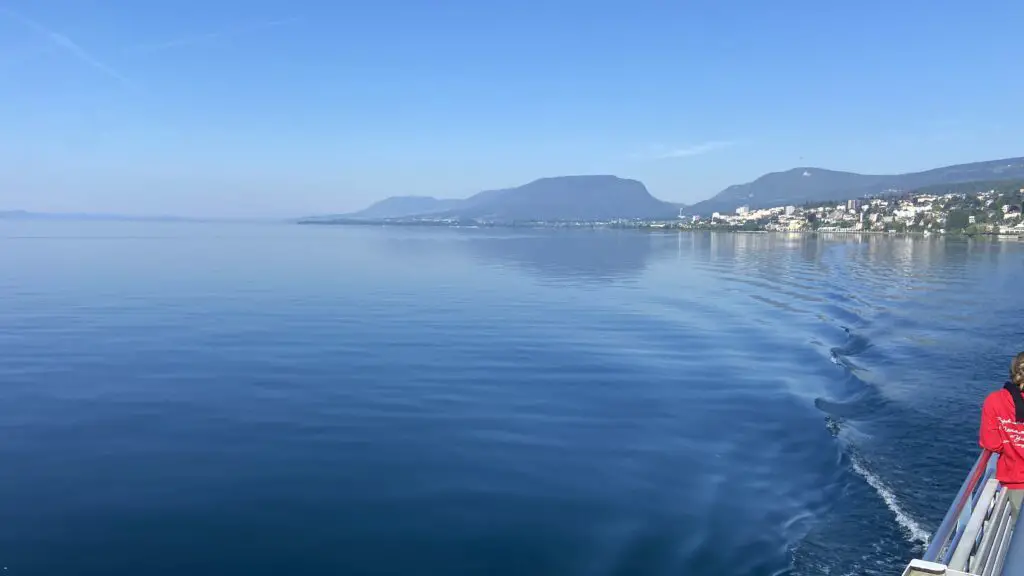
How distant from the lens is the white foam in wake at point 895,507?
9.70 meters

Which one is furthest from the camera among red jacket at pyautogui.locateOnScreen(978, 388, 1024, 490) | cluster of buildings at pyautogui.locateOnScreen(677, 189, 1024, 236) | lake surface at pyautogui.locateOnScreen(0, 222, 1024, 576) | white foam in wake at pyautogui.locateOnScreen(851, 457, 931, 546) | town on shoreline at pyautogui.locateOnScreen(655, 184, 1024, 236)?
cluster of buildings at pyautogui.locateOnScreen(677, 189, 1024, 236)

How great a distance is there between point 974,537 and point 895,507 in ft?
17.1

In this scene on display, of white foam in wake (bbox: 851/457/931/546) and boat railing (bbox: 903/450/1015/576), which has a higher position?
boat railing (bbox: 903/450/1015/576)

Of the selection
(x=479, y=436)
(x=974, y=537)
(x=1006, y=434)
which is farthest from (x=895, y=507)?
(x=479, y=436)

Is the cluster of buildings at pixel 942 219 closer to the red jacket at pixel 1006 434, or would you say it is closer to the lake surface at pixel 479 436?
the lake surface at pixel 479 436

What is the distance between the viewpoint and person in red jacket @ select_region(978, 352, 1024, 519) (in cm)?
684

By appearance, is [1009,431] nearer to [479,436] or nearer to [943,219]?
[479,436]

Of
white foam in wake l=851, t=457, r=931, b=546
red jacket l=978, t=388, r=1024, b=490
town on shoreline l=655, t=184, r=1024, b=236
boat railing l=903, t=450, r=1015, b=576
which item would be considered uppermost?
red jacket l=978, t=388, r=1024, b=490

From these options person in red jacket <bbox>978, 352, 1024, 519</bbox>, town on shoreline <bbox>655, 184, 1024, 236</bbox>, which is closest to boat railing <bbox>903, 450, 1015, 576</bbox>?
person in red jacket <bbox>978, 352, 1024, 519</bbox>

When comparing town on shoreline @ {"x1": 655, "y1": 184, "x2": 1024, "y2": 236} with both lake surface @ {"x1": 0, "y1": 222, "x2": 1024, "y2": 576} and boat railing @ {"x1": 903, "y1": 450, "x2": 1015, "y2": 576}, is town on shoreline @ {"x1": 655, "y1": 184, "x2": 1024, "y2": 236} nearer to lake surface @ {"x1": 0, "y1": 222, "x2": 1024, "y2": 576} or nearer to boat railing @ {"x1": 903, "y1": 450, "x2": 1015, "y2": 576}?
lake surface @ {"x1": 0, "y1": 222, "x2": 1024, "y2": 576}

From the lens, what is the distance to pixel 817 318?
31281mm

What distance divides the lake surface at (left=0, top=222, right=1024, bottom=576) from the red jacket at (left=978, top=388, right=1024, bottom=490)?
2381 mm

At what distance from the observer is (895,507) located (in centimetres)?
1070

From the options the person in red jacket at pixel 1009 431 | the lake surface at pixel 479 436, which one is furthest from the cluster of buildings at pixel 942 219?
the person in red jacket at pixel 1009 431
